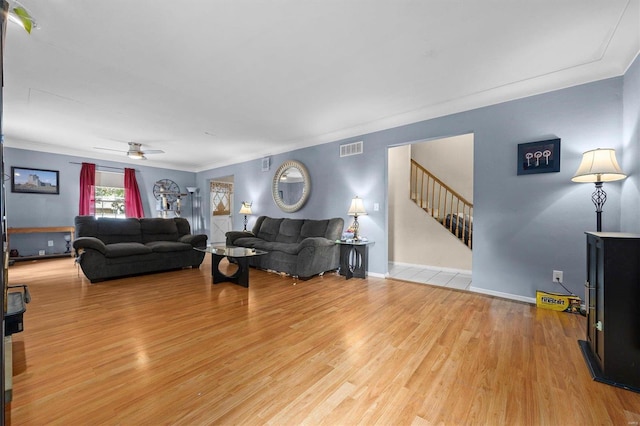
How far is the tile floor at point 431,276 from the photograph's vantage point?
12.9ft

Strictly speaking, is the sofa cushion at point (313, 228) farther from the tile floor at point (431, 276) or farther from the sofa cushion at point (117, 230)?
the sofa cushion at point (117, 230)

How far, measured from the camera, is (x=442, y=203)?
5449 mm

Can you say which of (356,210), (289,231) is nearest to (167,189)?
(289,231)

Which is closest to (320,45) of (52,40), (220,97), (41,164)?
(220,97)

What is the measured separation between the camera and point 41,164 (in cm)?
593

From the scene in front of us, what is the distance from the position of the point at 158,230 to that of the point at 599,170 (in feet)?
21.0

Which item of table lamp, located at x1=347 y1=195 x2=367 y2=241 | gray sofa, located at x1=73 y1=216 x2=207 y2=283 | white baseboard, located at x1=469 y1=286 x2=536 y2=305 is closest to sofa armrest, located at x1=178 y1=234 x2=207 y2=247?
gray sofa, located at x1=73 y1=216 x2=207 y2=283

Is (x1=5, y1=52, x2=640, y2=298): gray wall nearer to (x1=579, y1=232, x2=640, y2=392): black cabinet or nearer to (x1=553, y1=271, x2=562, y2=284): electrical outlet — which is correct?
(x1=553, y1=271, x2=562, y2=284): electrical outlet

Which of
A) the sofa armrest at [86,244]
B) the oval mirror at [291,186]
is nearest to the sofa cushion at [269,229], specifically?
the oval mirror at [291,186]

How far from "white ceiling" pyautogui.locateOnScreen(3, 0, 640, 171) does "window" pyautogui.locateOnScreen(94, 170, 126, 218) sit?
2709 millimetres

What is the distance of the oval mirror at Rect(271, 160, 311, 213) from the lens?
17.9ft

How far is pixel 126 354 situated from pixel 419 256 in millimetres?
4757

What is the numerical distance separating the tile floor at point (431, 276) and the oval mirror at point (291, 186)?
7.63 feet

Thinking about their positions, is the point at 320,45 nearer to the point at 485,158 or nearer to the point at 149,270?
the point at 485,158
